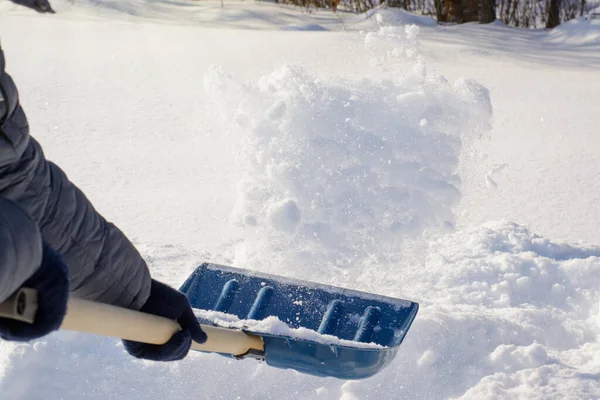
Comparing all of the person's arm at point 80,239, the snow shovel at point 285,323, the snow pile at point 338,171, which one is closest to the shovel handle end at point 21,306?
the snow shovel at point 285,323

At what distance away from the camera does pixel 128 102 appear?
482 centimetres

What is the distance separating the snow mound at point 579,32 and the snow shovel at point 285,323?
196 inches

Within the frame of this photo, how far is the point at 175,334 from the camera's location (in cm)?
166

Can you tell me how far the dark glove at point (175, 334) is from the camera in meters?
1.66

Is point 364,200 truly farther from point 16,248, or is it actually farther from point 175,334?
point 16,248

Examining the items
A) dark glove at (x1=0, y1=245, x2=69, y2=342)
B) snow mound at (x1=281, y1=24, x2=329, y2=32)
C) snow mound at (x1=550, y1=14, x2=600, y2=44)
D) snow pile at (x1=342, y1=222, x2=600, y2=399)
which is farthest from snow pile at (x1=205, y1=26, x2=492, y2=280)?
snow mound at (x1=281, y1=24, x2=329, y2=32)

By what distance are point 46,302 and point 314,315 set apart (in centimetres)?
131

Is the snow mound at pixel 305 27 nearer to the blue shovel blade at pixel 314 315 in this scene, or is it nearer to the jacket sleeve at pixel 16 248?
the blue shovel blade at pixel 314 315

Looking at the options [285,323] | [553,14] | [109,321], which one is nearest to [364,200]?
[285,323]

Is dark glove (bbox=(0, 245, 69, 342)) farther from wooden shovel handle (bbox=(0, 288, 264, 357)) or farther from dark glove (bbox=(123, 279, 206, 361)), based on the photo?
dark glove (bbox=(123, 279, 206, 361))

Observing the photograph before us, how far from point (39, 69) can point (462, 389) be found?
13.3ft

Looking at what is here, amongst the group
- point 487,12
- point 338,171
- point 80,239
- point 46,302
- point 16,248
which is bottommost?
point 487,12

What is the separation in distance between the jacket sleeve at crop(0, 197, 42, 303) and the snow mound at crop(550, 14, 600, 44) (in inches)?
245

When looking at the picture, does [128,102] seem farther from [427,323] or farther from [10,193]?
[10,193]
